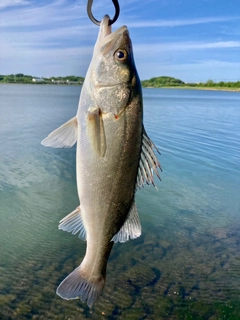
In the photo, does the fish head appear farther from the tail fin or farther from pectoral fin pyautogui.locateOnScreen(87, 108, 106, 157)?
the tail fin

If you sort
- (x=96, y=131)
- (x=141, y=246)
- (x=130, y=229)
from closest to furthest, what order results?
(x=96, y=131), (x=130, y=229), (x=141, y=246)

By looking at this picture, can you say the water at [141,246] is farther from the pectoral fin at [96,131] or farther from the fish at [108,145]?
the pectoral fin at [96,131]

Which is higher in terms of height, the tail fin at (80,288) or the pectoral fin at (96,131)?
the pectoral fin at (96,131)

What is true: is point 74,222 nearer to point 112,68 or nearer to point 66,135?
point 66,135

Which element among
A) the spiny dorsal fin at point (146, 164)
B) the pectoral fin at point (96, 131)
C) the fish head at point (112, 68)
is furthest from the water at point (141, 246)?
the fish head at point (112, 68)

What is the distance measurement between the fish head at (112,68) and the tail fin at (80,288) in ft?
4.22

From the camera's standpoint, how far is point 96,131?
7.99 ft

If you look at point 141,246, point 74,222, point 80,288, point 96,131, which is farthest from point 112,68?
point 141,246

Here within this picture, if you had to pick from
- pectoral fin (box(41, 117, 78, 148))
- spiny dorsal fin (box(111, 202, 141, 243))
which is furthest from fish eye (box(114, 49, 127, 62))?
spiny dorsal fin (box(111, 202, 141, 243))

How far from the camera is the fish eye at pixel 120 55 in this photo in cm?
258

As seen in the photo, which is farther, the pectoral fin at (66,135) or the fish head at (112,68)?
the pectoral fin at (66,135)

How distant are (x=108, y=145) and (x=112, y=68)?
0.55 m

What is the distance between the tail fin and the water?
4.20 m

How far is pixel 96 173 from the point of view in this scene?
2535mm
